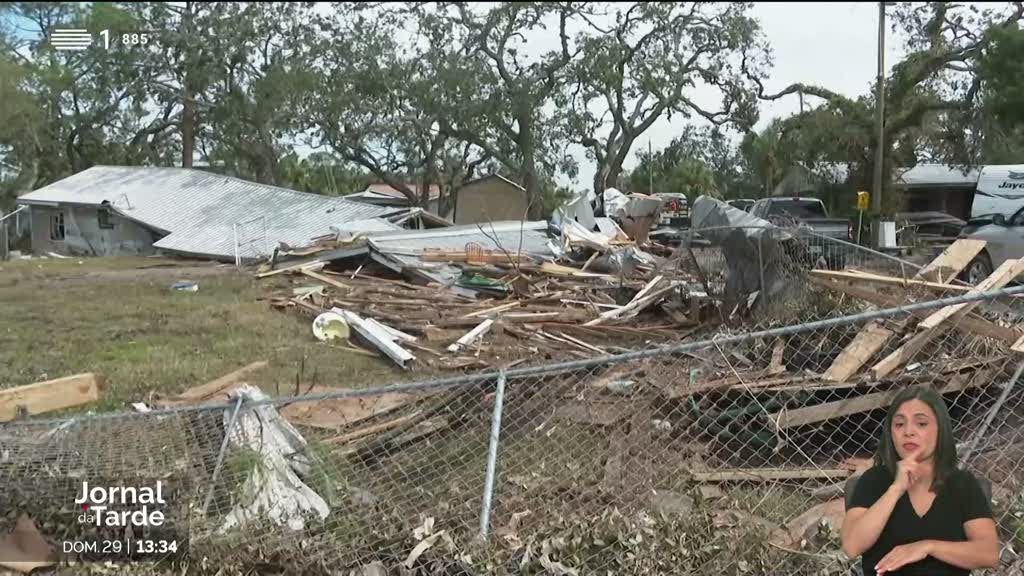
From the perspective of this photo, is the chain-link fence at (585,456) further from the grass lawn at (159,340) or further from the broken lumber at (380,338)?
the broken lumber at (380,338)

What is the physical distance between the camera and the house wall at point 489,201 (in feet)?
107

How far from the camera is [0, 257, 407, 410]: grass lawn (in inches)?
314

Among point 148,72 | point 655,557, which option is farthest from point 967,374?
point 148,72

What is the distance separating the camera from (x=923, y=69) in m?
23.3

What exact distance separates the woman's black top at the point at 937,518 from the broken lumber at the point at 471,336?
→ 6.88 m

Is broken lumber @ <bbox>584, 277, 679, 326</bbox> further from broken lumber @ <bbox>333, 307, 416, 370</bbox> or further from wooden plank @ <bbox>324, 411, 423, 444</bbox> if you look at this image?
wooden plank @ <bbox>324, 411, 423, 444</bbox>

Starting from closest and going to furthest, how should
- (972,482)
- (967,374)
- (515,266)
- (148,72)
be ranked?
(972,482)
(967,374)
(515,266)
(148,72)

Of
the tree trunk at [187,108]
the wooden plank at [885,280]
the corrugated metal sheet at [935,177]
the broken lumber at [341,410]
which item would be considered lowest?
the broken lumber at [341,410]

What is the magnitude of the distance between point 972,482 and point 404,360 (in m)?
6.69

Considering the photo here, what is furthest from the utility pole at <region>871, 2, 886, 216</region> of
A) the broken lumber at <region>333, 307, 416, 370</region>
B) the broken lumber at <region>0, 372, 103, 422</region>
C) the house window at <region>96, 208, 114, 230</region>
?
the house window at <region>96, 208, 114, 230</region>

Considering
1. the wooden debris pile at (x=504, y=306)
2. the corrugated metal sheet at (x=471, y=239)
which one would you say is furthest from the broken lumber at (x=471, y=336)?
the corrugated metal sheet at (x=471, y=239)

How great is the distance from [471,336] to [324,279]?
17.7 ft

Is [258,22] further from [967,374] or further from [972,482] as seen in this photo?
[972,482]

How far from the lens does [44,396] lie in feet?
16.3
